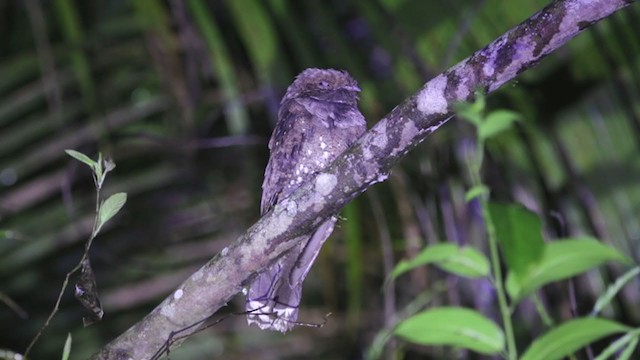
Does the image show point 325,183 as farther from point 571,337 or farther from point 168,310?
point 571,337

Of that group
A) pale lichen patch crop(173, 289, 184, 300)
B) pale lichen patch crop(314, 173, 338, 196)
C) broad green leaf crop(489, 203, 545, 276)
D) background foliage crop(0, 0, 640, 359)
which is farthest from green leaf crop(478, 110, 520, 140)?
pale lichen patch crop(173, 289, 184, 300)

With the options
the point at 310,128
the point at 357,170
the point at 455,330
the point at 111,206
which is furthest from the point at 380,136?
the point at 310,128

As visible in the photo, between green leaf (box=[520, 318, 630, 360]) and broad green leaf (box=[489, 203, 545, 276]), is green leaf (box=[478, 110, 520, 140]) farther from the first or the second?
green leaf (box=[520, 318, 630, 360])

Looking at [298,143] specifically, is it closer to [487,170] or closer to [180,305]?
[487,170]

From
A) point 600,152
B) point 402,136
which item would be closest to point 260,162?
point 600,152

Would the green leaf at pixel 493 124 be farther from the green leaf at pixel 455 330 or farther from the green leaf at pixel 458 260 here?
the green leaf at pixel 455 330

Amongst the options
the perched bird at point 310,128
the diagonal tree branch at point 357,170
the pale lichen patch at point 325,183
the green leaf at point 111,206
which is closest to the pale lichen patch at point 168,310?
the diagonal tree branch at point 357,170
